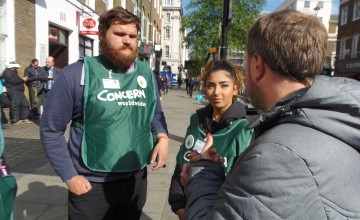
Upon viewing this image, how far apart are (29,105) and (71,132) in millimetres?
8277

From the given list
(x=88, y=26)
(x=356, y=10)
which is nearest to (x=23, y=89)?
(x=88, y=26)

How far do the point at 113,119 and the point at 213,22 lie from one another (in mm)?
33092

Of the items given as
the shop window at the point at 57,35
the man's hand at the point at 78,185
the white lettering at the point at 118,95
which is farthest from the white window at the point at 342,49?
the man's hand at the point at 78,185

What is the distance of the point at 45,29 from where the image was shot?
1030 centimetres

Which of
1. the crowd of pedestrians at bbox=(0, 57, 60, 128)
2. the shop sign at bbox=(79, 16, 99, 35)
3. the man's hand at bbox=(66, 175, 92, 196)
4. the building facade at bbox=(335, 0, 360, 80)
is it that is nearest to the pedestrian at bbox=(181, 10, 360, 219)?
the man's hand at bbox=(66, 175, 92, 196)

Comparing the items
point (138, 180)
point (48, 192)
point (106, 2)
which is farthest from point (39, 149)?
point (106, 2)

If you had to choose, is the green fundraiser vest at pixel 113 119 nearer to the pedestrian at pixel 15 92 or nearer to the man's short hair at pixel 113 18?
the man's short hair at pixel 113 18

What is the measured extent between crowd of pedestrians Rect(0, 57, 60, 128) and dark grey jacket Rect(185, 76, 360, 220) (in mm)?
7747

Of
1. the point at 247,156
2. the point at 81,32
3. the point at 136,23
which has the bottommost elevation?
the point at 247,156

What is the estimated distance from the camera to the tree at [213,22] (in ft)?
108

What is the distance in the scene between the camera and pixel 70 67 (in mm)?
2086

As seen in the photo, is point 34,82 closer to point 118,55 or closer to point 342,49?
point 118,55

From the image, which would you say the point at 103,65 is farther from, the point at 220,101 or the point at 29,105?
the point at 29,105

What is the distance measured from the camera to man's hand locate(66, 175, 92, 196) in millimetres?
1980
